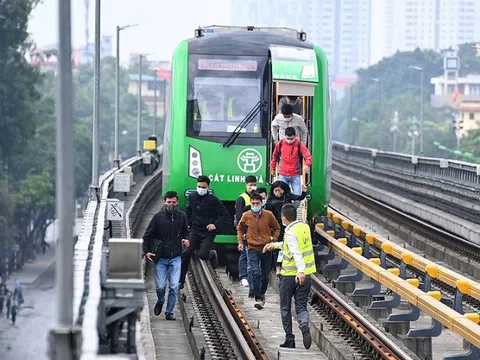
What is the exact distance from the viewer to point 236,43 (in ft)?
85.4

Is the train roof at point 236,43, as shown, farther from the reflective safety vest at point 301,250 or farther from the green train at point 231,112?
the reflective safety vest at point 301,250

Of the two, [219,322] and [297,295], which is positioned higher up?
[297,295]

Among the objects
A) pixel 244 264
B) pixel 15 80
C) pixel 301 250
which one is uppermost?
pixel 15 80

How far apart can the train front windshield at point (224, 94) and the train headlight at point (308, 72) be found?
2.62ft

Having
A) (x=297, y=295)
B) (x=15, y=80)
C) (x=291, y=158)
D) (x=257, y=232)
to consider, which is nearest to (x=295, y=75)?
(x=291, y=158)

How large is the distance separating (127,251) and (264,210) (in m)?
7.44

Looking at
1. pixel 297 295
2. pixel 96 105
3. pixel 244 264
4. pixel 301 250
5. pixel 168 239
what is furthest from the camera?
pixel 96 105

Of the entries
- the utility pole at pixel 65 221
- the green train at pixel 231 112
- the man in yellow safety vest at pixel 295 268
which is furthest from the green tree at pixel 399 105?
the utility pole at pixel 65 221

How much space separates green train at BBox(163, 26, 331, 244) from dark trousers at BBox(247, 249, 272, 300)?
13.5ft

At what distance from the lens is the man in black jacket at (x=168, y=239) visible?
759 inches

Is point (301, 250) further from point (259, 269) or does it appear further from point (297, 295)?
point (259, 269)

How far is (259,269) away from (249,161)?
472 centimetres

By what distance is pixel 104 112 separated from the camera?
477 ft

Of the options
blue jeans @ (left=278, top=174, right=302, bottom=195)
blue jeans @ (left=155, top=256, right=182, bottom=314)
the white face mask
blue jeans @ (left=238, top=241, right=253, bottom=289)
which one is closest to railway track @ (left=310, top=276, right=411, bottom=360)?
blue jeans @ (left=238, top=241, right=253, bottom=289)
